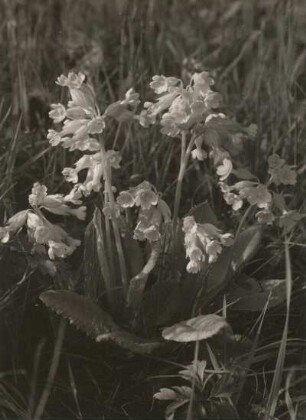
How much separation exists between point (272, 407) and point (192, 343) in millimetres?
226

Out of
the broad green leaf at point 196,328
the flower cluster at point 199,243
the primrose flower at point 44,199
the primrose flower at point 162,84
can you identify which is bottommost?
the broad green leaf at point 196,328

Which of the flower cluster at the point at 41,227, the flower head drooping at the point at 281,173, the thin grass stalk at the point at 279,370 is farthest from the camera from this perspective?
the flower head drooping at the point at 281,173

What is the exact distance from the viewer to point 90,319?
1.71 meters

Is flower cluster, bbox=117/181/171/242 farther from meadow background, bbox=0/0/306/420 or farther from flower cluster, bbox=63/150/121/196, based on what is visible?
meadow background, bbox=0/0/306/420

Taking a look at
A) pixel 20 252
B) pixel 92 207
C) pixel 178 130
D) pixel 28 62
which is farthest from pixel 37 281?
pixel 28 62

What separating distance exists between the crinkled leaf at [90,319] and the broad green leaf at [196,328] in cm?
4

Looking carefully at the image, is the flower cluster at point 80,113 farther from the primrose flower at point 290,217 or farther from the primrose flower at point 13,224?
the primrose flower at point 290,217

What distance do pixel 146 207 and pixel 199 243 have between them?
5.2 inches

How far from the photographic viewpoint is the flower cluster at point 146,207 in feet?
5.69

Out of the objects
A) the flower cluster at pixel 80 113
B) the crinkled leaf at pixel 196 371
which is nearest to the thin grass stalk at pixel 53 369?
the crinkled leaf at pixel 196 371

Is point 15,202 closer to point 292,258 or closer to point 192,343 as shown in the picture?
point 192,343

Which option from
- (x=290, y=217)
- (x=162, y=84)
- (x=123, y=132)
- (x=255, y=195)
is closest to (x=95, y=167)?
(x=162, y=84)

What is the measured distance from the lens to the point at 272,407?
5.50ft

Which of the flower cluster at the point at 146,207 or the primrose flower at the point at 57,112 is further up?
the primrose flower at the point at 57,112
